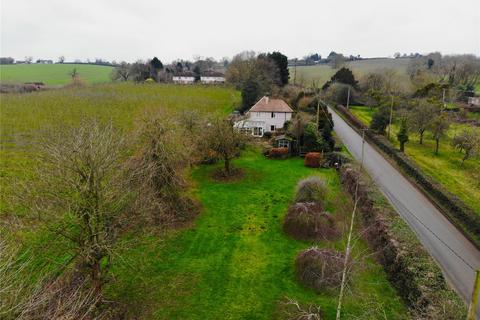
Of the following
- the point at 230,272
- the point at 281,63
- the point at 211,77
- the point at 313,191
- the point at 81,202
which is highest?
the point at 281,63

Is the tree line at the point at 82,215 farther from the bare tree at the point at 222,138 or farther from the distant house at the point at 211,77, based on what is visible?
the distant house at the point at 211,77

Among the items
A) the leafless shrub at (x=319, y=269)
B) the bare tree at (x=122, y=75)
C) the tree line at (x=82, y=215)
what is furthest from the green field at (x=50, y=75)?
the leafless shrub at (x=319, y=269)

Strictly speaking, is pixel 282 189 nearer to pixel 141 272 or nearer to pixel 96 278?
pixel 141 272

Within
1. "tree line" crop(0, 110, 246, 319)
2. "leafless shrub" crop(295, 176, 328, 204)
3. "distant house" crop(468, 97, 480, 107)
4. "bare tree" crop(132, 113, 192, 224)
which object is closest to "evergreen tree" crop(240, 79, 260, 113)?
"leafless shrub" crop(295, 176, 328, 204)

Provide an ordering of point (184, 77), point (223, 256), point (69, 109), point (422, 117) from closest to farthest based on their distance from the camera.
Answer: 1. point (223, 256)
2. point (422, 117)
3. point (69, 109)
4. point (184, 77)

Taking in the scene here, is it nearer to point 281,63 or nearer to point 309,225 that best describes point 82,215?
point 309,225

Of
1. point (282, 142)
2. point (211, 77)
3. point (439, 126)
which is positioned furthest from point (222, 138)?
point (211, 77)
